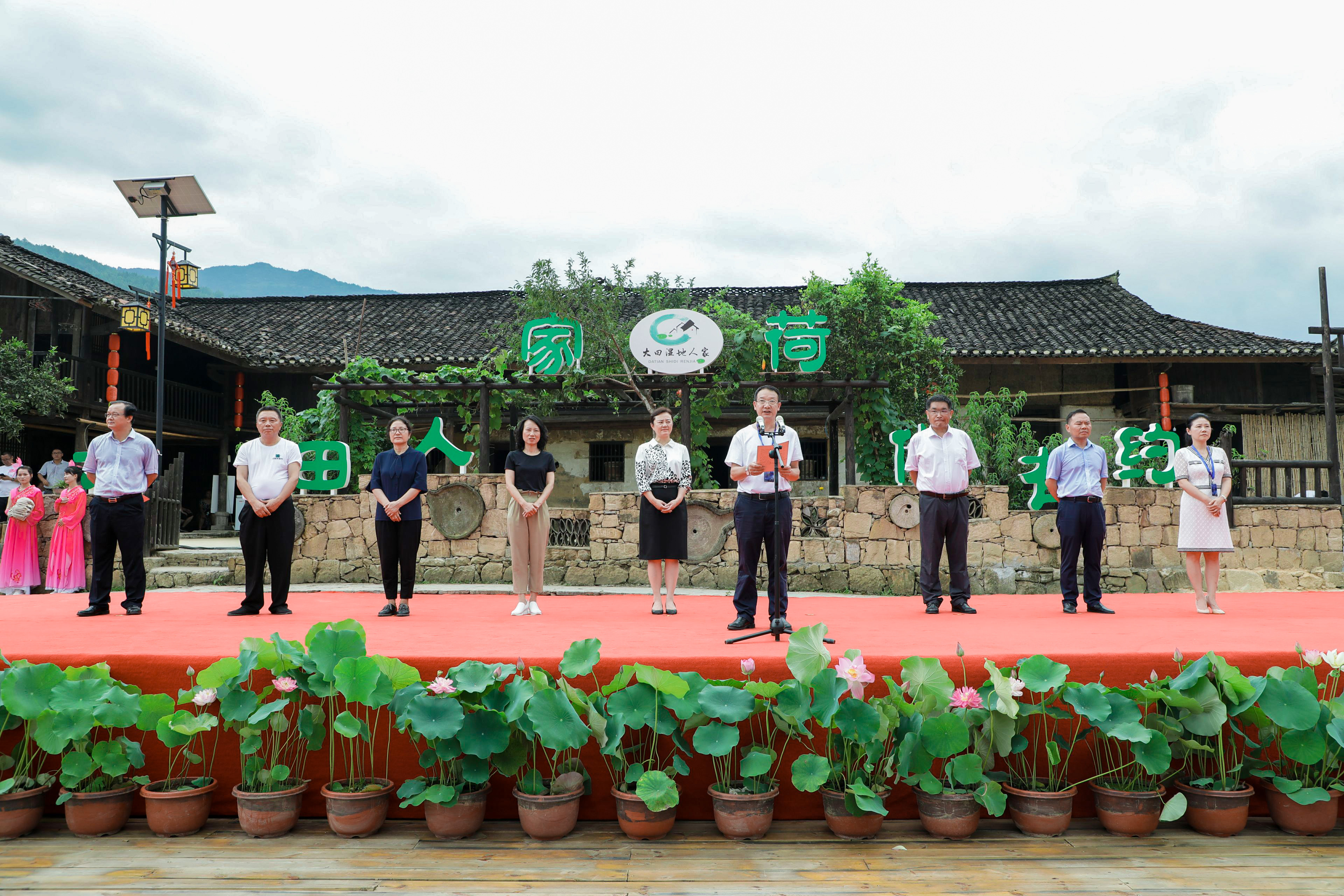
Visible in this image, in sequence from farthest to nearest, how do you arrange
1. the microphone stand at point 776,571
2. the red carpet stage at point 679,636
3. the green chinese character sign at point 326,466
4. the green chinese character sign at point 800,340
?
the green chinese character sign at point 326,466 → the green chinese character sign at point 800,340 → the microphone stand at point 776,571 → the red carpet stage at point 679,636

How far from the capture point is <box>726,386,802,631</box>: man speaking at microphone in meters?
3.74

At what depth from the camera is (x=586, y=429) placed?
13.1m

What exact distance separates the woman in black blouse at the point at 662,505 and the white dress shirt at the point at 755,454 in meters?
0.61

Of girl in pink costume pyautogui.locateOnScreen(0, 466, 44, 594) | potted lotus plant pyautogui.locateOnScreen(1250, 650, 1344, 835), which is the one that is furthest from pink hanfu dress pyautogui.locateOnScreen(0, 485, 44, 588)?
potted lotus plant pyautogui.locateOnScreen(1250, 650, 1344, 835)

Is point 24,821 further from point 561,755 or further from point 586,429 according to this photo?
point 586,429

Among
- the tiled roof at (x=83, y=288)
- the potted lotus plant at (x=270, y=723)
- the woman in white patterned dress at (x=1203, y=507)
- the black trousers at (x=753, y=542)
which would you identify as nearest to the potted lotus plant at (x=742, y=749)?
the potted lotus plant at (x=270, y=723)

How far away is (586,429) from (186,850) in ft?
36.1

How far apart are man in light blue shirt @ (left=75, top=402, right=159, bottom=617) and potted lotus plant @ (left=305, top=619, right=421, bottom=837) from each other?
2.70 metres

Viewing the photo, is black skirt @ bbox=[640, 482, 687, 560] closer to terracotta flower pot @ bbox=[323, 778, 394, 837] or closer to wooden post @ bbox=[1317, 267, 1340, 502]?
terracotta flower pot @ bbox=[323, 778, 394, 837]

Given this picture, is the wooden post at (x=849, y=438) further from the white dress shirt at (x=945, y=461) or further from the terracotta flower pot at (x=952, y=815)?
the terracotta flower pot at (x=952, y=815)

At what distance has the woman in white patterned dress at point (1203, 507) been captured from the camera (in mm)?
4617

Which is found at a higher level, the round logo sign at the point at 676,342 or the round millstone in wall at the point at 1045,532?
the round logo sign at the point at 676,342

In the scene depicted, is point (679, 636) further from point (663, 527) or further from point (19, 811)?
point (19, 811)

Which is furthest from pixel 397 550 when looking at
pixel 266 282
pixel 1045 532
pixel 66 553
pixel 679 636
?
pixel 266 282
